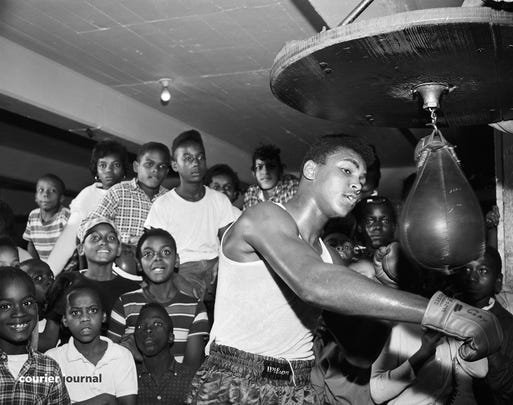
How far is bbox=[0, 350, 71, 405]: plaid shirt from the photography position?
139 inches

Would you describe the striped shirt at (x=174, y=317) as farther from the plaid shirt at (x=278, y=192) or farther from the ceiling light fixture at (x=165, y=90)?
the ceiling light fixture at (x=165, y=90)

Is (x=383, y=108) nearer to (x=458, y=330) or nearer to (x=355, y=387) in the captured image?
(x=458, y=330)

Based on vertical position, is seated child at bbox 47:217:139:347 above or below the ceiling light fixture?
below

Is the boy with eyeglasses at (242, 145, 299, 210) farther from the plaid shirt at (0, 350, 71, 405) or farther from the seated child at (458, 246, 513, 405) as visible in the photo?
the plaid shirt at (0, 350, 71, 405)

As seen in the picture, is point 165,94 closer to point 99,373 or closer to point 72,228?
point 72,228

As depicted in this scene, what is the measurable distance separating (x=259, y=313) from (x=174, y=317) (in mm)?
1915

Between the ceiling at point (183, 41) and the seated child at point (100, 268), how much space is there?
189 cm

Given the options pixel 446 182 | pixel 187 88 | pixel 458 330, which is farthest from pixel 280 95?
pixel 187 88

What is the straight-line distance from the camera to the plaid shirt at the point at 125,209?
5387mm

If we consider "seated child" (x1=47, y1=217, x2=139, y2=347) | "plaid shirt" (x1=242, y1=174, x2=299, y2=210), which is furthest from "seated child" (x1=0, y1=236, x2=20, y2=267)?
"plaid shirt" (x1=242, y1=174, x2=299, y2=210)

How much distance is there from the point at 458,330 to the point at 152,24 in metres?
4.82

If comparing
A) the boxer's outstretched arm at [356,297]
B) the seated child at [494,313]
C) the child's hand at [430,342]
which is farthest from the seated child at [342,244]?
the boxer's outstretched arm at [356,297]

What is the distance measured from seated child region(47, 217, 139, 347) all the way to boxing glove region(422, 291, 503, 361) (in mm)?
3091

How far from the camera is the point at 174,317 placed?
4.45 m
